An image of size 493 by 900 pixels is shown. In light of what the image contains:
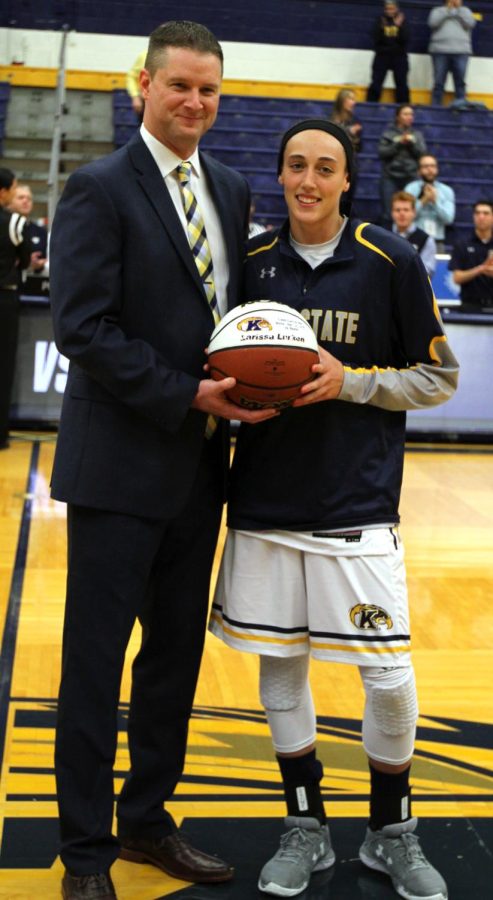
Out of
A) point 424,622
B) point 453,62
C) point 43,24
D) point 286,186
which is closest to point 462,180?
point 453,62

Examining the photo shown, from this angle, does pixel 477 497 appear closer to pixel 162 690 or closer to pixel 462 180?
pixel 162 690

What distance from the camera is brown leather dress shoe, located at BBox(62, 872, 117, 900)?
100 inches

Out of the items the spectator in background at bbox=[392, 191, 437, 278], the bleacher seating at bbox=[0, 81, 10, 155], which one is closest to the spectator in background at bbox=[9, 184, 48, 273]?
the spectator in background at bbox=[392, 191, 437, 278]

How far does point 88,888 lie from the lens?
2549 mm

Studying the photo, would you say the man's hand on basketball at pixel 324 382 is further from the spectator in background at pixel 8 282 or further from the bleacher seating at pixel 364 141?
the bleacher seating at pixel 364 141

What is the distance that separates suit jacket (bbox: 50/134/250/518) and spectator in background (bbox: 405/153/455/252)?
884 cm

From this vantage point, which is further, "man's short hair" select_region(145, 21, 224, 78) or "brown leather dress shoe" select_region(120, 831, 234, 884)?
"brown leather dress shoe" select_region(120, 831, 234, 884)

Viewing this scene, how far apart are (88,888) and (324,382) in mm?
1144

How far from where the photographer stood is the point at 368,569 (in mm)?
2639

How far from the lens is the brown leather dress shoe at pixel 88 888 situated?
2.54 meters

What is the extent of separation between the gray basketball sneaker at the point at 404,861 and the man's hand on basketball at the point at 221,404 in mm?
993

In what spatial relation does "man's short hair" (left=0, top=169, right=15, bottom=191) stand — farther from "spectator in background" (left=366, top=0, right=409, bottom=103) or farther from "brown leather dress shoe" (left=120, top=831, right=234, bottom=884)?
"spectator in background" (left=366, top=0, right=409, bottom=103)

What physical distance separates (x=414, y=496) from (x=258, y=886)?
422cm

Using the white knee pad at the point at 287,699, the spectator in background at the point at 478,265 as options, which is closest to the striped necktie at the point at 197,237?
the white knee pad at the point at 287,699
